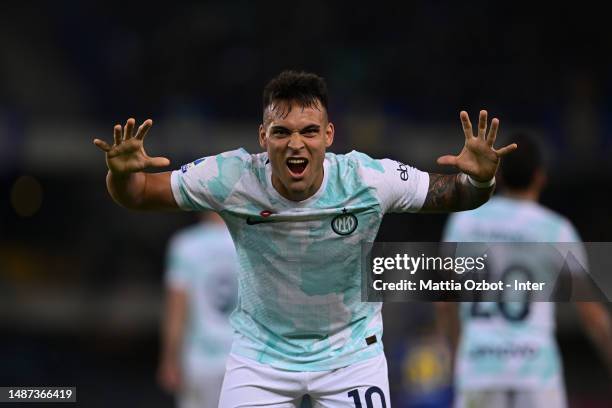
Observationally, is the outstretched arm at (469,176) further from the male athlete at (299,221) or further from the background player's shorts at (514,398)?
the background player's shorts at (514,398)

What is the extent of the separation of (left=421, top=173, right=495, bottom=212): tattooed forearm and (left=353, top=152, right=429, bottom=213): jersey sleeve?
0.12ft

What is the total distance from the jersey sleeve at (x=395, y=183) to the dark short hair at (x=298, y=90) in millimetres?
360

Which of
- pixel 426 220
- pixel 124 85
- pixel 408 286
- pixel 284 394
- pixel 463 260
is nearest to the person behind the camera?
pixel 284 394

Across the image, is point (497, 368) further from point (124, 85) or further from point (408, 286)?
point (124, 85)

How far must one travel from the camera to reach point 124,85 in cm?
1688

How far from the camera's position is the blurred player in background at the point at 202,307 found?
8.78 m

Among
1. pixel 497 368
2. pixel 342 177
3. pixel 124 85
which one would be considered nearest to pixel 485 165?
pixel 342 177

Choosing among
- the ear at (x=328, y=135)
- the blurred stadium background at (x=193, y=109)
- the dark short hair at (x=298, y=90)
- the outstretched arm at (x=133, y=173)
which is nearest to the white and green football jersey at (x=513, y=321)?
the ear at (x=328, y=135)

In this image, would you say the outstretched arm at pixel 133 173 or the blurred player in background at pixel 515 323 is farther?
the blurred player in background at pixel 515 323

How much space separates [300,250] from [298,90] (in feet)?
2.35

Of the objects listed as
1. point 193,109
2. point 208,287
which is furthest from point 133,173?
point 193,109

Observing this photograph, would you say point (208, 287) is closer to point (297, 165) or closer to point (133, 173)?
point (133, 173)

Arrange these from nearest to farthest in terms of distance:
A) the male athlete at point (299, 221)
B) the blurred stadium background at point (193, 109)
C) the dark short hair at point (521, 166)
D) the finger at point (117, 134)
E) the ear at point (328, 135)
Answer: the finger at point (117, 134)
the male athlete at point (299, 221)
the ear at point (328, 135)
the dark short hair at point (521, 166)
the blurred stadium background at point (193, 109)

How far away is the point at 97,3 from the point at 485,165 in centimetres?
1358
